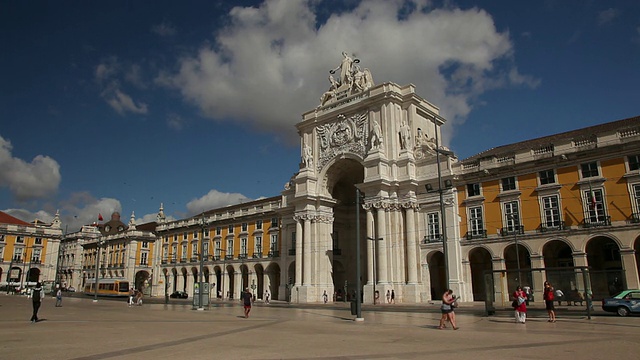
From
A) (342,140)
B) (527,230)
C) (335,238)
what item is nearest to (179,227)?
(335,238)

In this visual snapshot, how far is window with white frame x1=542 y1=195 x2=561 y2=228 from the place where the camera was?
3616 cm

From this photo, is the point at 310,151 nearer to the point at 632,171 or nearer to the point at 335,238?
the point at 335,238

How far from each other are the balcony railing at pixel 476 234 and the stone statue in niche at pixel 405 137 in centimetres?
996

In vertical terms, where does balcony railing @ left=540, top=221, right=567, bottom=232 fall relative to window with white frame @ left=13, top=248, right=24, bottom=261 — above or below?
below

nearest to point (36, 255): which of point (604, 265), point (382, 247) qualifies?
point (382, 247)

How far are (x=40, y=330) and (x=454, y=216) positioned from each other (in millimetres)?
31937

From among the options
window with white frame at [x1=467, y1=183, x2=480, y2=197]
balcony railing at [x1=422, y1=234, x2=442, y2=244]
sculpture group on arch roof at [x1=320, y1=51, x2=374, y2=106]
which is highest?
sculpture group on arch roof at [x1=320, y1=51, x2=374, y2=106]

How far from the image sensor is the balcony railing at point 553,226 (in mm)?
35594

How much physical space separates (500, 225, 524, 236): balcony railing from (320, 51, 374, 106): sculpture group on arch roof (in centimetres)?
2006

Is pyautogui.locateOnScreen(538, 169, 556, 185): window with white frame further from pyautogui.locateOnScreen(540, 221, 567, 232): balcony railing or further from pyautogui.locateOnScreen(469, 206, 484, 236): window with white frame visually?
pyautogui.locateOnScreen(469, 206, 484, 236): window with white frame

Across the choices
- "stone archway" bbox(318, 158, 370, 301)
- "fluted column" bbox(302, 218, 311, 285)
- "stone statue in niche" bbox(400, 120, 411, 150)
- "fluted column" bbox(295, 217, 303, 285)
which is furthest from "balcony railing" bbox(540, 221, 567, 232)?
"fluted column" bbox(295, 217, 303, 285)

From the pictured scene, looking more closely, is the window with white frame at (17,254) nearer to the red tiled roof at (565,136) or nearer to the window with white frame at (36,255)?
the window with white frame at (36,255)

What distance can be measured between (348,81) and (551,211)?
82.4ft

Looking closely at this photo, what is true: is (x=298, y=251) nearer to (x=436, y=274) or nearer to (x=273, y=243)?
(x=273, y=243)
